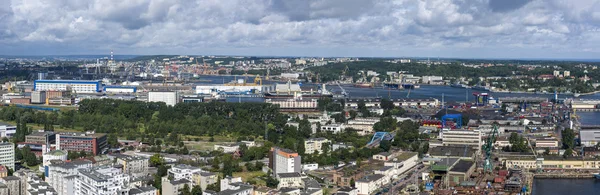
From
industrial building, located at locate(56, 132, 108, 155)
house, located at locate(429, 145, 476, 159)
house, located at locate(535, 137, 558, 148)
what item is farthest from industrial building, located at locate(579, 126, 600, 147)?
industrial building, located at locate(56, 132, 108, 155)

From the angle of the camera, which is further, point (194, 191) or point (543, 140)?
point (543, 140)

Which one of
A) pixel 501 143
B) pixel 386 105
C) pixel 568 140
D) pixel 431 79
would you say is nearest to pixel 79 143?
pixel 501 143

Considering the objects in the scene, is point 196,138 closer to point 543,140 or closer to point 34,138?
point 34,138

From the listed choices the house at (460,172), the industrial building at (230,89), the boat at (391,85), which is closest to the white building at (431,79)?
the boat at (391,85)

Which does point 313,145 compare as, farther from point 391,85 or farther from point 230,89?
point 391,85

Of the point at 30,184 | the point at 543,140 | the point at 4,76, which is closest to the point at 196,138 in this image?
the point at 30,184

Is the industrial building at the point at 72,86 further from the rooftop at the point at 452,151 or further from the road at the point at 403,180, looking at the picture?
the road at the point at 403,180

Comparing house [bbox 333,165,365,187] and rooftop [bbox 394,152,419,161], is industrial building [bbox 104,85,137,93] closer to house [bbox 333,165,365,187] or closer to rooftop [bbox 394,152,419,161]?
rooftop [bbox 394,152,419,161]
